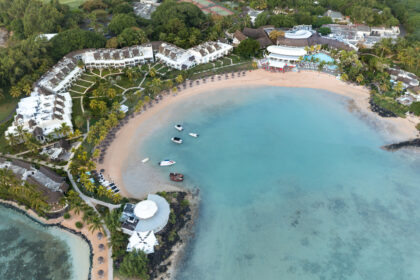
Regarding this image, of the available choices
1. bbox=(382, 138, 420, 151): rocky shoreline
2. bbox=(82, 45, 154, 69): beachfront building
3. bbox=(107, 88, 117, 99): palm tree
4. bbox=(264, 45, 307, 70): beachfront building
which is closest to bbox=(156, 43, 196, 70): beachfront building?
bbox=(82, 45, 154, 69): beachfront building

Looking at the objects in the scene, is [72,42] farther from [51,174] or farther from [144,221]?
[144,221]

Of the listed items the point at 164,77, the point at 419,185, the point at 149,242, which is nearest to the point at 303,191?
the point at 419,185

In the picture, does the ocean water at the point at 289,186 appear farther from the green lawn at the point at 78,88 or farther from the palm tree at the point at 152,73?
the green lawn at the point at 78,88

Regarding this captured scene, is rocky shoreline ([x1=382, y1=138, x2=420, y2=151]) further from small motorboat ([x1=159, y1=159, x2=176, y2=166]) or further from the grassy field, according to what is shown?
the grassy field

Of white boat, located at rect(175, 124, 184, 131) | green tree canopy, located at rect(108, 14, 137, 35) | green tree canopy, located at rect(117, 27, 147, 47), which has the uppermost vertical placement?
green tree canopy, located at rect(108, 14, 137, 35)

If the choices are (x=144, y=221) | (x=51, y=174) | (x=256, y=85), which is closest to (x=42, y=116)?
(x=51, y=174)

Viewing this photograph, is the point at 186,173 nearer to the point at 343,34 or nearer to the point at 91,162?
the point at 91,162

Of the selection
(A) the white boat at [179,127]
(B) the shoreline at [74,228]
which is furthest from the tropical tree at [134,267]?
(A) the white boat at [179,127]
